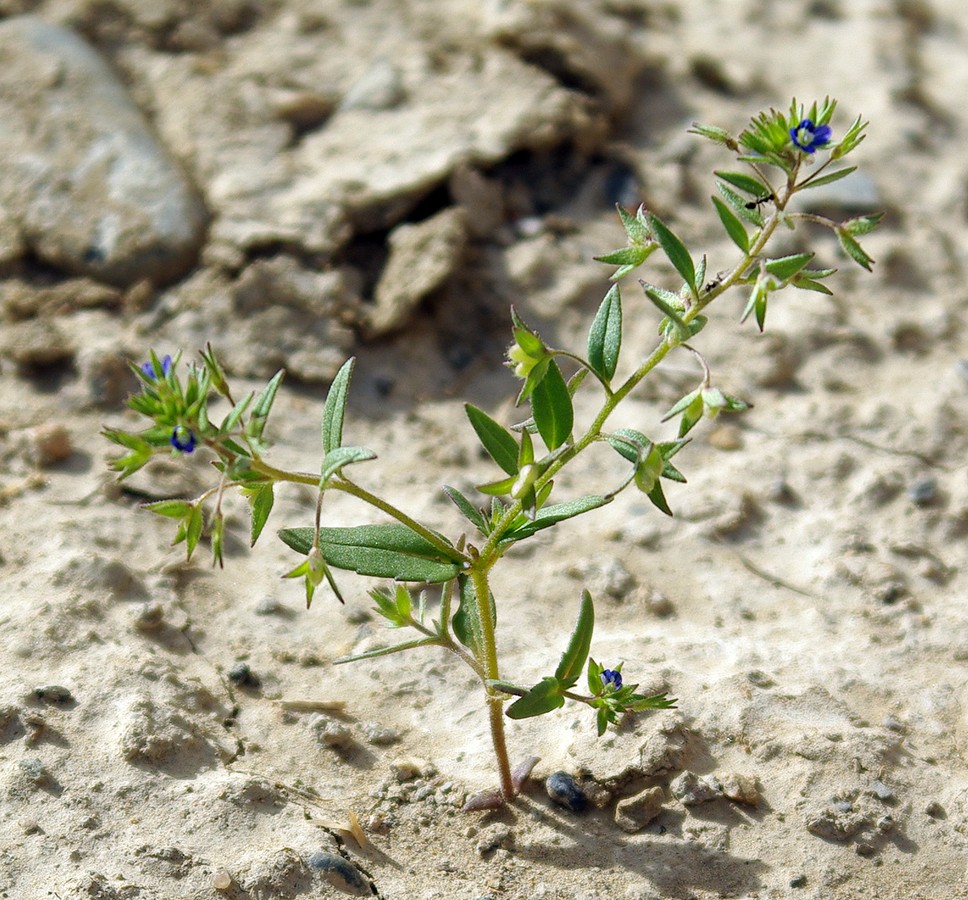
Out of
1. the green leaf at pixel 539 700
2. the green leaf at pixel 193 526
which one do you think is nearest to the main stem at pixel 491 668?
the green leaf at pixel 539 700

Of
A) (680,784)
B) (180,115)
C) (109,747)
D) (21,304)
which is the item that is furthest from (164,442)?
(180,115)

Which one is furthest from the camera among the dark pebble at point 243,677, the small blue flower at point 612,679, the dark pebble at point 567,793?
the dark pebble at point 243,677

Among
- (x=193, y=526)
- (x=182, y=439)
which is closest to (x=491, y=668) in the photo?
(x=193, y=526)

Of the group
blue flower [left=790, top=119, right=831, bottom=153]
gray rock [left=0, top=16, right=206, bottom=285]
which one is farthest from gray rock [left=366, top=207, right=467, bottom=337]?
blue flower [left=790, top=119, right=831, bottom=153]

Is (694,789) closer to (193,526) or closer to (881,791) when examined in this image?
(881,791)

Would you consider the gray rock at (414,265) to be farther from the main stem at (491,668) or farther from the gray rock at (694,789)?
the gray rock at (694,789)

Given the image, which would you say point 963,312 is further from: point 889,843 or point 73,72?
point 73,72

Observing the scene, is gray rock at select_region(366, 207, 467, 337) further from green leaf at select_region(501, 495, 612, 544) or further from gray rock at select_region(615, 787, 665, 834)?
gray rock at select_region(615, 787, 665, 834)

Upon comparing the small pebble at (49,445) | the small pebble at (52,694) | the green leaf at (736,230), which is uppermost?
the green leaf at (736,230)
